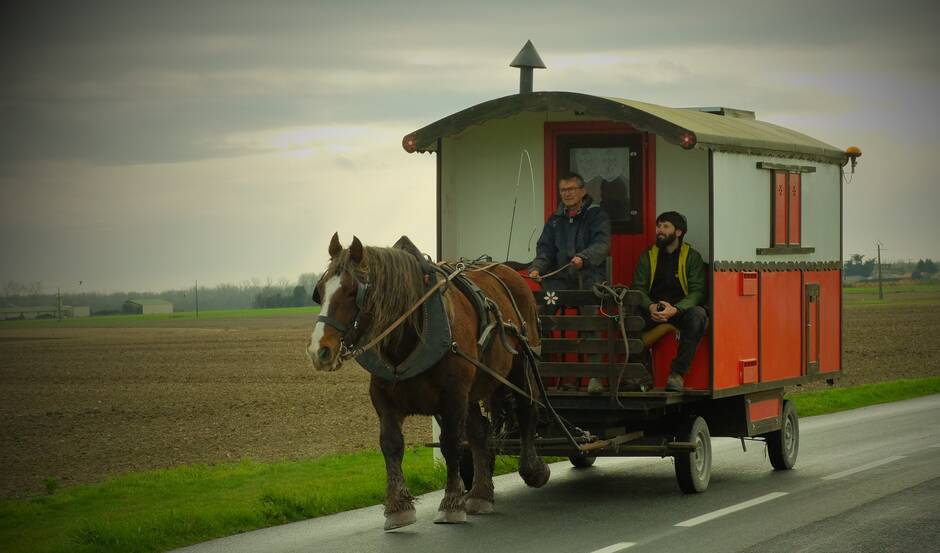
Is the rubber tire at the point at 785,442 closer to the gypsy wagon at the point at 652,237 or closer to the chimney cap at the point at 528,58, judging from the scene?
the gypsy wagon at the point at 652,237

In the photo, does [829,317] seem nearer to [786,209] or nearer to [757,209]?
[786,209]

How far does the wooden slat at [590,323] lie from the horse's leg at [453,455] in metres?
1.79

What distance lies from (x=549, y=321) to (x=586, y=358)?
0.51 metres

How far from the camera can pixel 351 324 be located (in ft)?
28.6

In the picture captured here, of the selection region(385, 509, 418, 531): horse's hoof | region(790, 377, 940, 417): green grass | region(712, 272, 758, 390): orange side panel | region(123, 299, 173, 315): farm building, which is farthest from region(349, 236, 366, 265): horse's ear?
region(123, 299, 173, 315): farm building

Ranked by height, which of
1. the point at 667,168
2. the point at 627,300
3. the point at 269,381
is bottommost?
the point at 269,381

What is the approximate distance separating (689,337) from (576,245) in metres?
1.27

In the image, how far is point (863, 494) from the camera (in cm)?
1074

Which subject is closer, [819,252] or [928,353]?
[819,252]

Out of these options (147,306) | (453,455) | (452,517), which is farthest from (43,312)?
(453,455)

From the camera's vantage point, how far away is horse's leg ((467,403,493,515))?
1013cm

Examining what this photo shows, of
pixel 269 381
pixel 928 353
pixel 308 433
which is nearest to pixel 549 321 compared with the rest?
pixel 308 433

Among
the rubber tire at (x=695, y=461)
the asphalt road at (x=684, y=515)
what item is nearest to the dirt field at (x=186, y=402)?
the asphalt road at (x=684, y=515)

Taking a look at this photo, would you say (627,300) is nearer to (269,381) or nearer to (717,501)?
(717,501)
